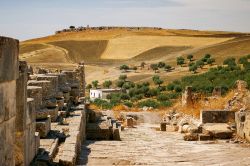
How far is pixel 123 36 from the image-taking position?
365ft

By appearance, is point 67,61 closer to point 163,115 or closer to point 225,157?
point 163,115

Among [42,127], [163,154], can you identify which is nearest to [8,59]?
[42,127]

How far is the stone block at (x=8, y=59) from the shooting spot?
4.48 m

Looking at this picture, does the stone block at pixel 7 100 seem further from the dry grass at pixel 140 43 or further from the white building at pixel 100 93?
the dry grass at pixel 140 43

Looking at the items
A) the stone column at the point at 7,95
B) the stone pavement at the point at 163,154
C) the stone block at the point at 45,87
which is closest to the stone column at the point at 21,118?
the stone column at the point at 7,95

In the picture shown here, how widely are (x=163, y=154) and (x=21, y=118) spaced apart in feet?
20.0

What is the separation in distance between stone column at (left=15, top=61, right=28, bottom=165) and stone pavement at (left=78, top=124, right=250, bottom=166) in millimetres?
3581

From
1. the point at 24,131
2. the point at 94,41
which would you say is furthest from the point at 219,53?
the point at 24,131

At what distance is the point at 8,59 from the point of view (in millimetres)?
4742

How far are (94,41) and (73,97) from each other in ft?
289

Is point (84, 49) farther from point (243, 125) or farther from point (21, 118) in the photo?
point (21, 118)

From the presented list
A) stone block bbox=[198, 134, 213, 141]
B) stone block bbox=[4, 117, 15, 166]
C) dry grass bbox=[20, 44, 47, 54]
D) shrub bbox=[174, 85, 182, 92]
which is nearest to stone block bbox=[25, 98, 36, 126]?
stone block bbox=[4, 117, 15, 166]

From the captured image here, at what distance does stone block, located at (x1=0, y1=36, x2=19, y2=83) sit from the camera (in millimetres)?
4477

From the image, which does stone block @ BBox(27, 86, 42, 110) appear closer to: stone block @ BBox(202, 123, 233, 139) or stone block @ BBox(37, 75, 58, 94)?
stone block @ BBox(37, 75, 58, 94)
